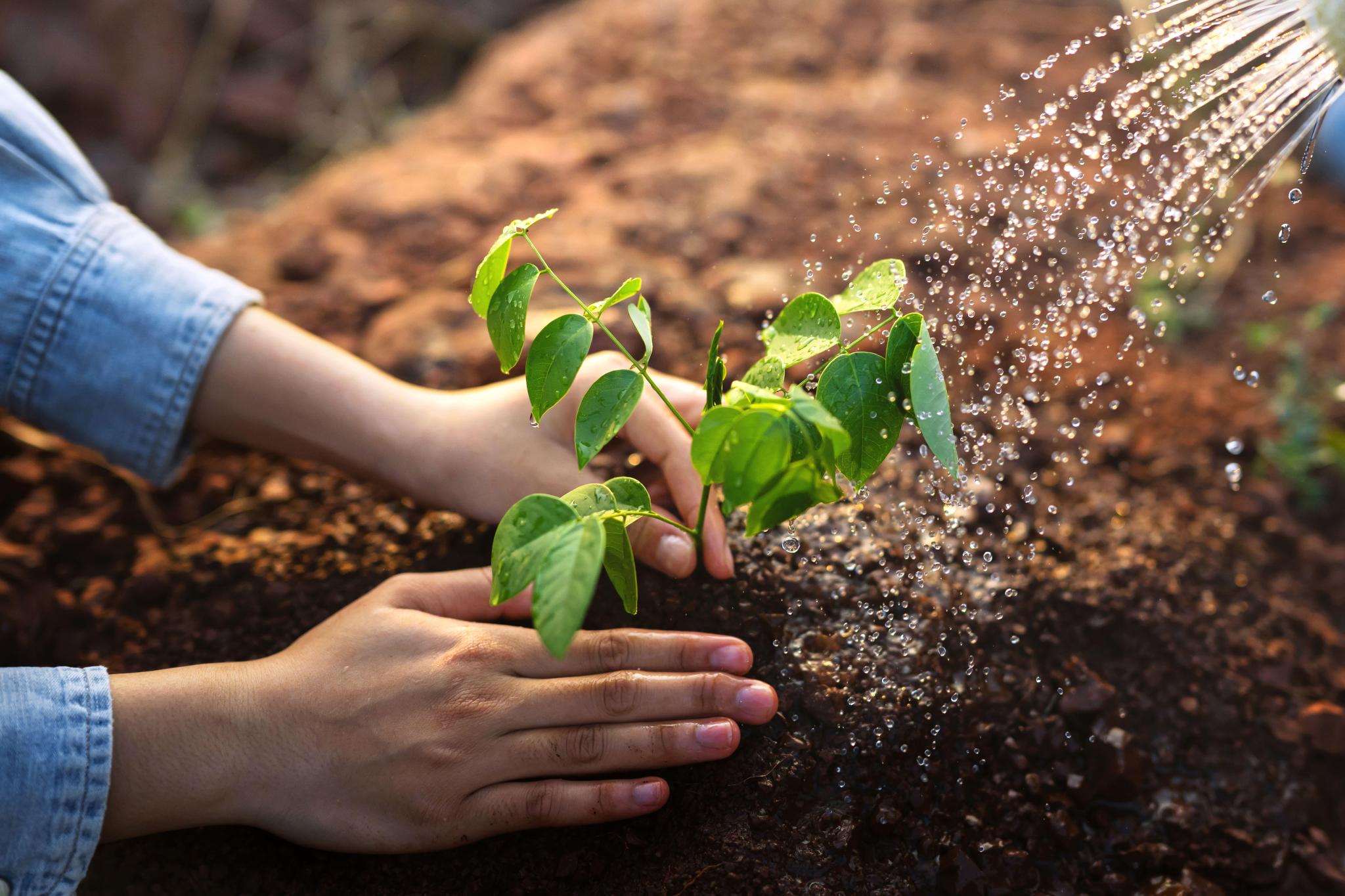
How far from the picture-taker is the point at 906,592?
4.31 feet

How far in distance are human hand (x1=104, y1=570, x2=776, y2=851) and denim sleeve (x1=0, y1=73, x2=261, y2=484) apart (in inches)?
17.5

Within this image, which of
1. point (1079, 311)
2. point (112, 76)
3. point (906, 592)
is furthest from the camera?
point (112, 76)

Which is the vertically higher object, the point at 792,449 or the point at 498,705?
the point at 792,449

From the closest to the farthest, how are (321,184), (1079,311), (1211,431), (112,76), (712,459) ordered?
(712,459)
(1211,431)
(1079,311)
(321,184)
(112,76)

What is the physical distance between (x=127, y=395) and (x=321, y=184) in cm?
125

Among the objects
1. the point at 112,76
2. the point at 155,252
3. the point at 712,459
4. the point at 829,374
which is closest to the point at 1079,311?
the point at 829,374

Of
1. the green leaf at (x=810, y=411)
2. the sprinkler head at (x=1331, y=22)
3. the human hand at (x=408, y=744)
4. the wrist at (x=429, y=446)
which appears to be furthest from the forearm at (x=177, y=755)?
the sprinkler head at (x=1331, y=22)

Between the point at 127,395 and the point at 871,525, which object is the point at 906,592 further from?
the point at 127,395

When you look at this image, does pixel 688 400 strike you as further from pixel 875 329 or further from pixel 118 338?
pixel 118 338

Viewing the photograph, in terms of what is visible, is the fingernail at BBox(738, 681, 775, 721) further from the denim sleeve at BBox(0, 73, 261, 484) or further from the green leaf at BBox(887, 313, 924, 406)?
the denim sleeve at BBox(0, 73, 261, 484)

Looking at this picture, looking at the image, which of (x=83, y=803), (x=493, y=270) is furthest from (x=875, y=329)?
(x=83, y=803)

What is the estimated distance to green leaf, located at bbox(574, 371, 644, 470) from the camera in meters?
0.93

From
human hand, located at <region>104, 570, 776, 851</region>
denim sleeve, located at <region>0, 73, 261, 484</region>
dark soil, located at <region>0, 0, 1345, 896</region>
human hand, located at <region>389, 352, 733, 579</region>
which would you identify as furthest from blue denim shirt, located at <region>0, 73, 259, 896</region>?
human hand, located at <region>104, 570, 776, 851</region>

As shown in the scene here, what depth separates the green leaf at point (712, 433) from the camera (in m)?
0.84
